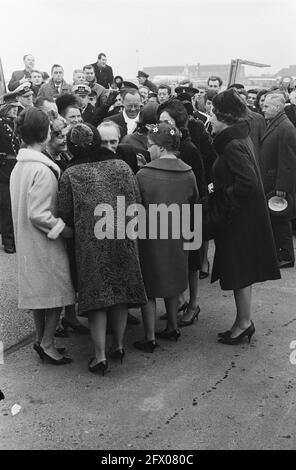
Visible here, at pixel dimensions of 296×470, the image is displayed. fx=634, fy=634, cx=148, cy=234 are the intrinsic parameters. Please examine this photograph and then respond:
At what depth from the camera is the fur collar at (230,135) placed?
427 cm

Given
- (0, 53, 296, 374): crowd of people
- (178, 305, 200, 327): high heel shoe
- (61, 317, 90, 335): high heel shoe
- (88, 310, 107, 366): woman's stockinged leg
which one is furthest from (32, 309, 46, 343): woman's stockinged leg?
(178, 305, 200, 327): high heel shoe

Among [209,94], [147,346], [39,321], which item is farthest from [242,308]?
[209,94]

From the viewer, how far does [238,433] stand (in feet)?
11.0

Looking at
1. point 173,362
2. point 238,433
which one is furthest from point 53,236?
point 238,433

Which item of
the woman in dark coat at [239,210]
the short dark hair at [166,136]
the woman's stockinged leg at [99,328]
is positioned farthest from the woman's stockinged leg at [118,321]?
the short dark hair at [166,136]

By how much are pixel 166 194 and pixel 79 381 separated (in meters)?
1.35

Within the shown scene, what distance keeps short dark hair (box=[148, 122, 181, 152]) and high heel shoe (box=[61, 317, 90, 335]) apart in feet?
5.18

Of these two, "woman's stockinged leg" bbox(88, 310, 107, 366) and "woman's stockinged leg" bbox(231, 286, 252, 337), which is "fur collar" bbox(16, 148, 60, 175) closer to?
"woman's stockinged leg" bbox(88, 310, 107, 366)

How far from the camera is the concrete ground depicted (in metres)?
3.33

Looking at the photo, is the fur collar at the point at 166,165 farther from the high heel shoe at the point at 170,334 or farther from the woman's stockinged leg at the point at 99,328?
the high heel shoe at the point at 170,334

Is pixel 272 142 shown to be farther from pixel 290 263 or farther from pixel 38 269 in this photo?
pixel 38 269

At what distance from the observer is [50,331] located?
165 inches

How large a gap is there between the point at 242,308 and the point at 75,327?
130 cm

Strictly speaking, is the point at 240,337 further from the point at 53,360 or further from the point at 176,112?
the point at 176,112
